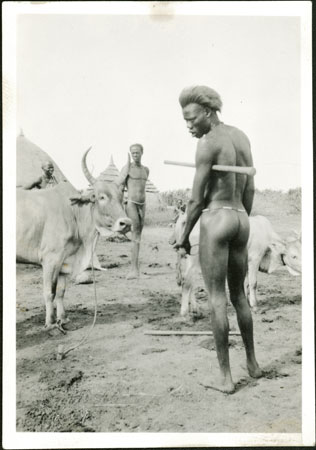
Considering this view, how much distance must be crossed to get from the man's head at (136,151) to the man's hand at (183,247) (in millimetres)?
795

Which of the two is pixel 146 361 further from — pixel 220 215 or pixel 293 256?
pixel 293 256

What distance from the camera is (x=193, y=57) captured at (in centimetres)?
460

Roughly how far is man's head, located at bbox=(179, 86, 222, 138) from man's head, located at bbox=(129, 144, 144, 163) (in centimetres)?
46

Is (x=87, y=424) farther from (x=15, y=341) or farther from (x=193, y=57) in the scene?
(x=193, y=57)

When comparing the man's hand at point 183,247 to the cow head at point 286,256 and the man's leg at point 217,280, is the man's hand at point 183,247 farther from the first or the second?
the cow head at point 286,256

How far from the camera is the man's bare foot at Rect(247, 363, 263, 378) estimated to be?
14.2 ft

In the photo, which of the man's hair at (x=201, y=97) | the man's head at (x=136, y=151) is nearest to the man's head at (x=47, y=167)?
the man's head at (x=136, y=151)

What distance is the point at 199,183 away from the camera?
165 inches

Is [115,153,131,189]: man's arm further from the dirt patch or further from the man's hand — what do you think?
the man's hand

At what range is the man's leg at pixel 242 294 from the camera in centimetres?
423

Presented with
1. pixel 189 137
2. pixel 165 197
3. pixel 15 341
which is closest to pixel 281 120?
pixel 189 137

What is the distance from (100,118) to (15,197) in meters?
0.97

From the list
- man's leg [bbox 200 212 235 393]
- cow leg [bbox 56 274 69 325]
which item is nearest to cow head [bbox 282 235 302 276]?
man's leg [bbox 200 212 235 393]

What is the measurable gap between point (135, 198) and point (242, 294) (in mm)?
1188
